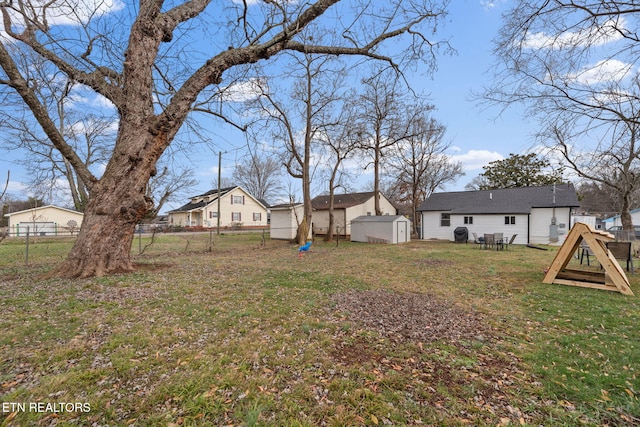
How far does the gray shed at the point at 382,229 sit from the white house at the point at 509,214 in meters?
3.54

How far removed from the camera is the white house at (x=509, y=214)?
1766 cm

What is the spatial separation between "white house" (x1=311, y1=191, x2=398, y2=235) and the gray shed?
77.0 inches

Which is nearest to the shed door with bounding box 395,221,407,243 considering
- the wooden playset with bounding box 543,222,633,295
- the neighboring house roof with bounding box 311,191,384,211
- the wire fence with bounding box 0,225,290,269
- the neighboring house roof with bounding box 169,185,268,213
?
the neighboring house roof with bounding box 311,191,384,211

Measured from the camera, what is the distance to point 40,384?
2365 millimetres

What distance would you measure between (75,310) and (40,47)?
5757 mm

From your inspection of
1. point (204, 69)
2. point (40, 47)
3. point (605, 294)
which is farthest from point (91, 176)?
point (605, 294)

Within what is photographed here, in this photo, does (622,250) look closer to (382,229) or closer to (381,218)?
(382,229)

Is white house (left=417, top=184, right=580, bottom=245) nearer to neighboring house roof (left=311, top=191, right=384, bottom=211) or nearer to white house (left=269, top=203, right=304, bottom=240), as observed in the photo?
neighboring house roof (left=311, top=191, right=384, bottom=211)

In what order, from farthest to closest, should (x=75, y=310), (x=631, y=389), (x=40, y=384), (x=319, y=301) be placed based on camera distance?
(x=319, y=301), (x=75, y=310), (x=631, y=389), (x=40, y=384)

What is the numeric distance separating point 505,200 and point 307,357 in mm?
21465

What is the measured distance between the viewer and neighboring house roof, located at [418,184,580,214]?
59.3 ft

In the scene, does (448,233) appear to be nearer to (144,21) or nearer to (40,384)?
(144,21)

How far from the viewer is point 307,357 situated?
304 centimetres

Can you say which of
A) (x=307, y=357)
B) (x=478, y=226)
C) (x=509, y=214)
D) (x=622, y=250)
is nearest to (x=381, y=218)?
(x=478, y=226)
